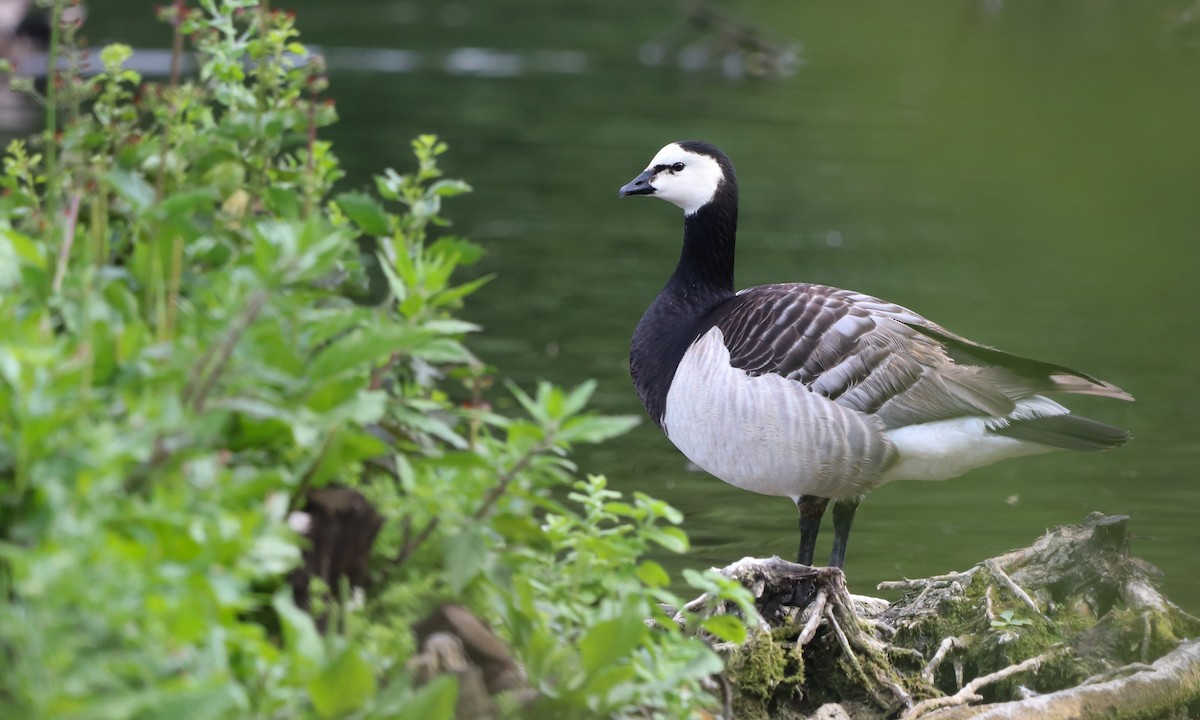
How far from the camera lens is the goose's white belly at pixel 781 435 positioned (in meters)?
6.35

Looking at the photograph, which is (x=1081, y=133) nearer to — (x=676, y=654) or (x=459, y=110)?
(x=459, y=110)

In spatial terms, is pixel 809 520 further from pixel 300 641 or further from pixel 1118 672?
pixel 300 641

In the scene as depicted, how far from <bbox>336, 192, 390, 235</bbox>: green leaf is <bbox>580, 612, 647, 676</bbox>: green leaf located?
113 cm

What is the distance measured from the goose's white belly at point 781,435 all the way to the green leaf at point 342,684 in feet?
12.5

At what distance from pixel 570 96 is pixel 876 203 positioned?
932 centimetres

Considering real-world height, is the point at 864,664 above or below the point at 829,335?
below

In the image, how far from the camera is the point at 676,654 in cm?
345

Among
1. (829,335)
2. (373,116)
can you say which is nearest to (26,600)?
(829,335)

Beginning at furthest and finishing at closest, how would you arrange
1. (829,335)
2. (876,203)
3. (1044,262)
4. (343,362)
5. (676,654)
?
(876,203), (1044,262), (829,335), (676,654), (343,362)

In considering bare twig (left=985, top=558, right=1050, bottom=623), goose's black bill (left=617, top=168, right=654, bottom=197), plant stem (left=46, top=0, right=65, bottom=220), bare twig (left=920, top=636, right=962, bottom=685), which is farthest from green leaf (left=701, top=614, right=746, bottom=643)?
goose's black bill (left=617, top=168, right=654, bottom=197)

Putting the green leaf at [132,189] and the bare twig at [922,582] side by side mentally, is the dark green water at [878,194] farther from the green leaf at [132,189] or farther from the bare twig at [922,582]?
the green leaf at [132,189]

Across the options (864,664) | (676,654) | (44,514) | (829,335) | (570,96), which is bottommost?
(570,96)

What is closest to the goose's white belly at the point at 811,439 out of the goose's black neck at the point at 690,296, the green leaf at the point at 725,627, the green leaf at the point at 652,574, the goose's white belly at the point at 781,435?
the goose's white belly at the point at 781,435

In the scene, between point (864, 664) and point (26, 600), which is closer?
point (26, 600)
